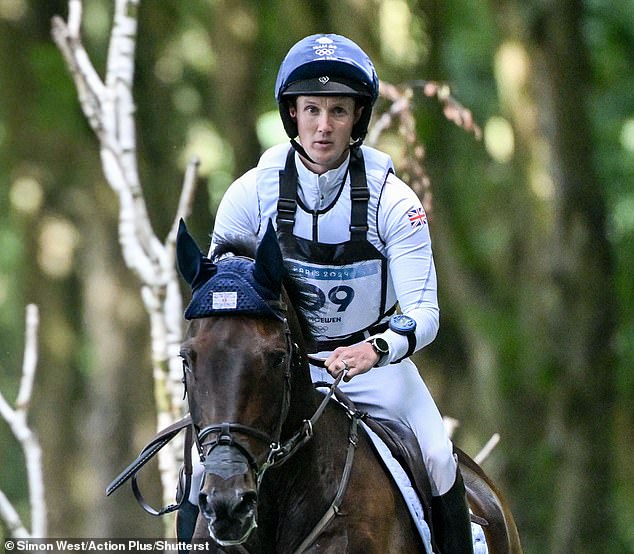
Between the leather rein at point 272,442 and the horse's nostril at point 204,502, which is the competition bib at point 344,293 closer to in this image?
the leather rein at point 272,442

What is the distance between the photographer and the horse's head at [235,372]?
15.2ft

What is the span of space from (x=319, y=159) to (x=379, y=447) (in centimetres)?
117

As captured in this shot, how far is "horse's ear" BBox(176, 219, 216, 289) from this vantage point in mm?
5051

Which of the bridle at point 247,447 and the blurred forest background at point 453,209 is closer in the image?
the bridle at point 247,447

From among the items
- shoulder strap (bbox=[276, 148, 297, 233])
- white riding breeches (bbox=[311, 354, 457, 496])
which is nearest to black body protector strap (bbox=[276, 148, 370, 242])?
shoulder strap (bbox=[276, 148, 297, 233])

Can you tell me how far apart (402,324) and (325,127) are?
874mm

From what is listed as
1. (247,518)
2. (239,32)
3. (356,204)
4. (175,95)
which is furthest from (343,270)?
(175,95)

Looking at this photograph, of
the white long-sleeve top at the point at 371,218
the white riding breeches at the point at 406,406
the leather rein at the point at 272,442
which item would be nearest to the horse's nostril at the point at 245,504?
the leather rein at the point at 272,442

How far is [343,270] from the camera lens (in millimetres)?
5688

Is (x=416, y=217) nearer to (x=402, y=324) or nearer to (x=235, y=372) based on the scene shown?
(x=402, y=324)

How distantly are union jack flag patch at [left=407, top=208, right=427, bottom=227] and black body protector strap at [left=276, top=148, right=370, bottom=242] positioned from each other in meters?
0.18

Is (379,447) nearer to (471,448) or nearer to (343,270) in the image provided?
(343,270)

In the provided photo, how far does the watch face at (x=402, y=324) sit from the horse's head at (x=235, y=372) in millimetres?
482

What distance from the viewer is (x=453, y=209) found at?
18.1 metres
